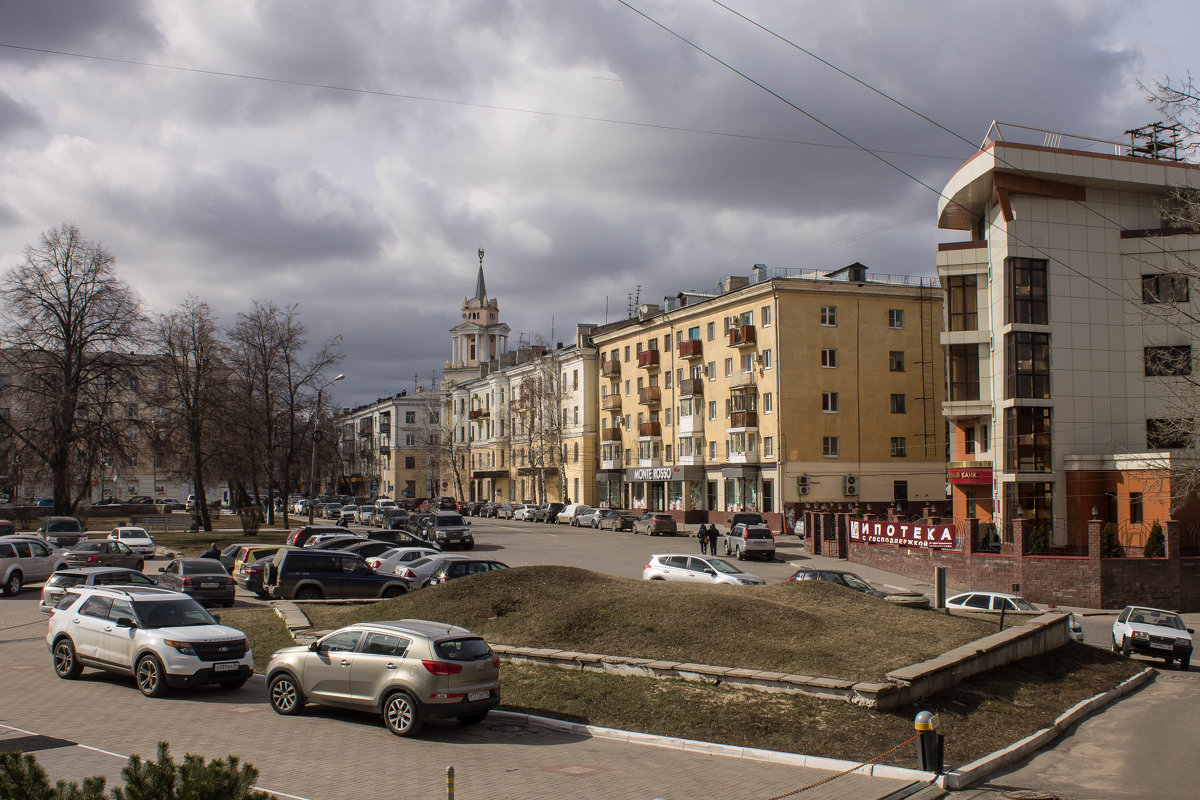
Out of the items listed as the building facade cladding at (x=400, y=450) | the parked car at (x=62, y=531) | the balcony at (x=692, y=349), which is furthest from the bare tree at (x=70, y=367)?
the building facade cladding at (x=400, y=450)

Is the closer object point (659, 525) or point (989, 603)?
point (989, 603)

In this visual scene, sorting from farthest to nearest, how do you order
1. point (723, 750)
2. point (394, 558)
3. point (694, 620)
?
point (394, 558), point (694, 620), point (723, 750)

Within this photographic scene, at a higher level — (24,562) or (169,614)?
(169,614)

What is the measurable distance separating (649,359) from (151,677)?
58.8 m

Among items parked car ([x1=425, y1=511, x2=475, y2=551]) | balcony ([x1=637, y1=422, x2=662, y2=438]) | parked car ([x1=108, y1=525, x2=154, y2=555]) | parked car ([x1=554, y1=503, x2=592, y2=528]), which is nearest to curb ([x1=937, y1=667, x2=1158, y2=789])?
parked car ([x1=425, y1=511, x2=475, y2=551])

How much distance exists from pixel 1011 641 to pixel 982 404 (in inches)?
1130

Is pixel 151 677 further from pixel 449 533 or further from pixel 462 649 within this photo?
pixel 449 533

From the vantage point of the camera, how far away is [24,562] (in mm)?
31219

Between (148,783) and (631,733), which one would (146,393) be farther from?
(148,783)

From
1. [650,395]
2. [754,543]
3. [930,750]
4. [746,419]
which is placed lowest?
[754,543]

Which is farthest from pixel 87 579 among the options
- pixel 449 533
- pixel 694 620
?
pixel 449 533

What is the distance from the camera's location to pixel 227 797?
5070mm

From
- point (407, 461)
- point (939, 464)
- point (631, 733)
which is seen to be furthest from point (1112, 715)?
point (407, 461)

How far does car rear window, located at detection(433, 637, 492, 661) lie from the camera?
480 inches
